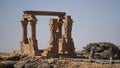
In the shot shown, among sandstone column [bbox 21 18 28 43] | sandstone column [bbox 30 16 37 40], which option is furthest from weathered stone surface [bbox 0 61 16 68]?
sandstone column [bbox 21 18 28 43]

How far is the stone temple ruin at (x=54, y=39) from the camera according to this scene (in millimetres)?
43625

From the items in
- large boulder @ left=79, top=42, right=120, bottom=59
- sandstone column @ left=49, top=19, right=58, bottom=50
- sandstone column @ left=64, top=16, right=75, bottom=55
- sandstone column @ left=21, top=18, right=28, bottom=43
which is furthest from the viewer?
sandstone column @ left=21, top=18, right=28, bottom=43

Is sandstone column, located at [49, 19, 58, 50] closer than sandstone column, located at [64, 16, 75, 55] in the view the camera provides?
Yes

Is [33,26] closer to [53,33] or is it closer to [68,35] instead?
[53,33]

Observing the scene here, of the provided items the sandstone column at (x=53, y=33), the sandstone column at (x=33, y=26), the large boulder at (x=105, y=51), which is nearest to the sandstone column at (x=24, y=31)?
the sandstone column at (x=33, y=26)

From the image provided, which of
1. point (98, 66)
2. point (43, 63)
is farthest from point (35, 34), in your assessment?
point (98, 66)

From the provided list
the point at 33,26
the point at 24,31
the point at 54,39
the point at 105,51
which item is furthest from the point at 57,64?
the point at 24,31

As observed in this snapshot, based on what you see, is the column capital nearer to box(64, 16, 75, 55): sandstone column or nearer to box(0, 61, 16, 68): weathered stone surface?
box(64, 16, 75, 55): sandstone column

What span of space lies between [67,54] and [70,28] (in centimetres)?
339

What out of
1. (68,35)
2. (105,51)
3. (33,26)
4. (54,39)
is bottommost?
(105,51)

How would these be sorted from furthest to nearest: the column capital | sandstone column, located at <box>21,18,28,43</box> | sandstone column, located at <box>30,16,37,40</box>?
sandstone column, located at <box>21,18,28,43</box>
the column capital
sandstone column, located at <box>30,16,37,40</box>

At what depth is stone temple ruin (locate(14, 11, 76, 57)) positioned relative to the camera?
4362 cm

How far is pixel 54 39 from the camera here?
4406 cm

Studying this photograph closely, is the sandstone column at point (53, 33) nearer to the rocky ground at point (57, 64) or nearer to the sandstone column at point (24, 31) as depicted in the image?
the sandstone column at point (24, 31)
